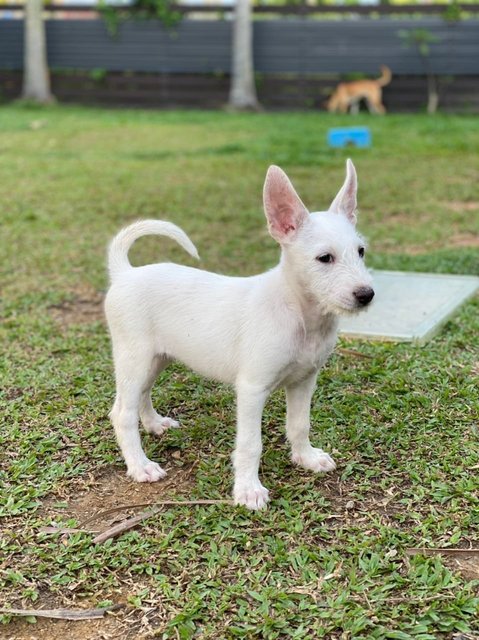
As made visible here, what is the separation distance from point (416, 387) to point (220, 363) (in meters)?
1.25

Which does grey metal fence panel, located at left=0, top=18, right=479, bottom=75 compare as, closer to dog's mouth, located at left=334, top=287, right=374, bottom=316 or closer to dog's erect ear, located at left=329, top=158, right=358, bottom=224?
dog's erect ear, located at left=329, top=158, right=358, bottom=224

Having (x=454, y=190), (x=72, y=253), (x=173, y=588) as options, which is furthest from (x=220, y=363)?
(x=454, y=190)

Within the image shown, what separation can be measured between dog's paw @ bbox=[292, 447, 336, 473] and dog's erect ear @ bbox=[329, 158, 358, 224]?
0.99 meters

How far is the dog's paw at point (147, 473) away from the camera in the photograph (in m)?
3.28

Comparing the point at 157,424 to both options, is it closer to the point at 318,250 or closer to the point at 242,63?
the point at 318,250

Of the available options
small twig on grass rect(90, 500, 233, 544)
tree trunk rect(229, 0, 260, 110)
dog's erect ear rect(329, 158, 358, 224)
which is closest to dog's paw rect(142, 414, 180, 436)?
small twig on grass rect(90, 500, 233, 544)

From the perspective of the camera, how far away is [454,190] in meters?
8.89

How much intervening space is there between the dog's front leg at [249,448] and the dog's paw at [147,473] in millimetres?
377

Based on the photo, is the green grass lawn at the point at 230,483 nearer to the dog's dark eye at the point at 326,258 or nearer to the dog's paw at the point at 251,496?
the dog's paw at the point at 251,496

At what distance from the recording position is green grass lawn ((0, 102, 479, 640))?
252 centimetres

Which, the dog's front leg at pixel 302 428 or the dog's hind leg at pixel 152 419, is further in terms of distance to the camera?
the dog's hind leg at pixel 152 419

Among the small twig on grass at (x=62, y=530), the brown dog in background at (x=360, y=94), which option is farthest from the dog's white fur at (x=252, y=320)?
the brown dog in background at (x=360, y=94)

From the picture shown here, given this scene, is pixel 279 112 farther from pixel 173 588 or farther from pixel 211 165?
pixel 173 588

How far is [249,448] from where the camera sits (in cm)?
306
